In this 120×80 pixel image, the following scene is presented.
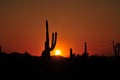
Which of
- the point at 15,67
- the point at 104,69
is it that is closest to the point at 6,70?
the point at 15,67

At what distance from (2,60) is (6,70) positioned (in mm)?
2591

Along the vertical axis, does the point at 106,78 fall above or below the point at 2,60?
below

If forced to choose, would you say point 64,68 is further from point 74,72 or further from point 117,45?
point 117,45

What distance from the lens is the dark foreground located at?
18627 mm

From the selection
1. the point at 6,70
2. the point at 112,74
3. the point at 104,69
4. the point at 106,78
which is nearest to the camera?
the point at 6,70

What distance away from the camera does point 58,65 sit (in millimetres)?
22641

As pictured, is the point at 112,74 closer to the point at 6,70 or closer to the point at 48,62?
the point at 48,62

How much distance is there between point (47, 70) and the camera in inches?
804

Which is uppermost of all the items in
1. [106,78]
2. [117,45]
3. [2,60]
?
[117,45]

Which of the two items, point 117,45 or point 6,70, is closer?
point 6,70

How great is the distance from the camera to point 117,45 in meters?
38.6

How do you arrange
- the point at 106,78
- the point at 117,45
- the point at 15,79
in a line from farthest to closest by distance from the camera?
the point at 117,45
the point at 106,78
the point at 15,79

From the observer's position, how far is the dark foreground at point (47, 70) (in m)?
18.6

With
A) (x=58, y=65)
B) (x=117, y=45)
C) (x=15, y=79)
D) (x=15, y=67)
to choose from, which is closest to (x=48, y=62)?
(x=58, y=65)
